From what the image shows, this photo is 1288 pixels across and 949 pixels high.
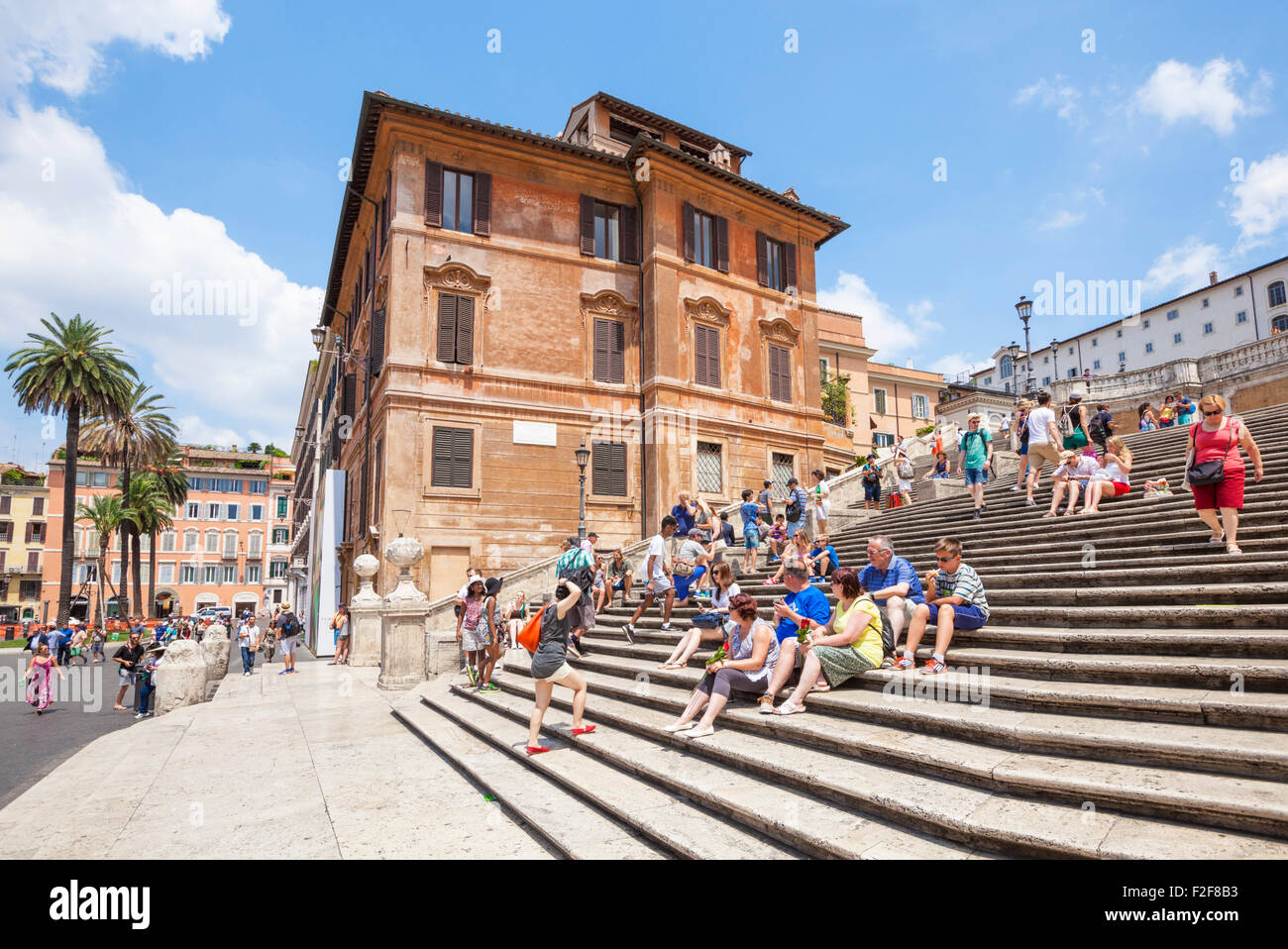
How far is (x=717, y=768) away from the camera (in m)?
5.64

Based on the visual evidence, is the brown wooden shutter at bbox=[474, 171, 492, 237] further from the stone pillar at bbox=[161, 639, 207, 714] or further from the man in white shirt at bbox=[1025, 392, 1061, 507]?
the man in white shirt at bbox=[1025, 392, 1061, 507]

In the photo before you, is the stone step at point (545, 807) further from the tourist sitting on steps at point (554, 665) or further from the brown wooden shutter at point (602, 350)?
the brown wooden shutter at point (602, 350)

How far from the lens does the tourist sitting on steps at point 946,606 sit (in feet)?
21.2

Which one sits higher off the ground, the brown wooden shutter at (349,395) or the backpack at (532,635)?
the brown wooden shutter at (349,395)

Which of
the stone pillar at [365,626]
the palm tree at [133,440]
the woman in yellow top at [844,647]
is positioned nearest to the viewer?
the woman in yellow top at [844,647]

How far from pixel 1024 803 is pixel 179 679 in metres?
14.8

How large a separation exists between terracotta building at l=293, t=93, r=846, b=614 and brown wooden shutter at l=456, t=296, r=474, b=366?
59mm

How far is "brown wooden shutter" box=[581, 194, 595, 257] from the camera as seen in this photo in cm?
2271

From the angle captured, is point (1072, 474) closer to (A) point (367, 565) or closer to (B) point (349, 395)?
(A) point (367, 565)

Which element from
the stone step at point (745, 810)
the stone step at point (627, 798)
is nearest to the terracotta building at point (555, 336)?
the stone step at point (627, 798)

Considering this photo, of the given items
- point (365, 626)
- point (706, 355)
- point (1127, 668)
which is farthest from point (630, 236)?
point (1127, 668)

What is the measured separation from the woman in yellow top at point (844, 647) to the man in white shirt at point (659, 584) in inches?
164
